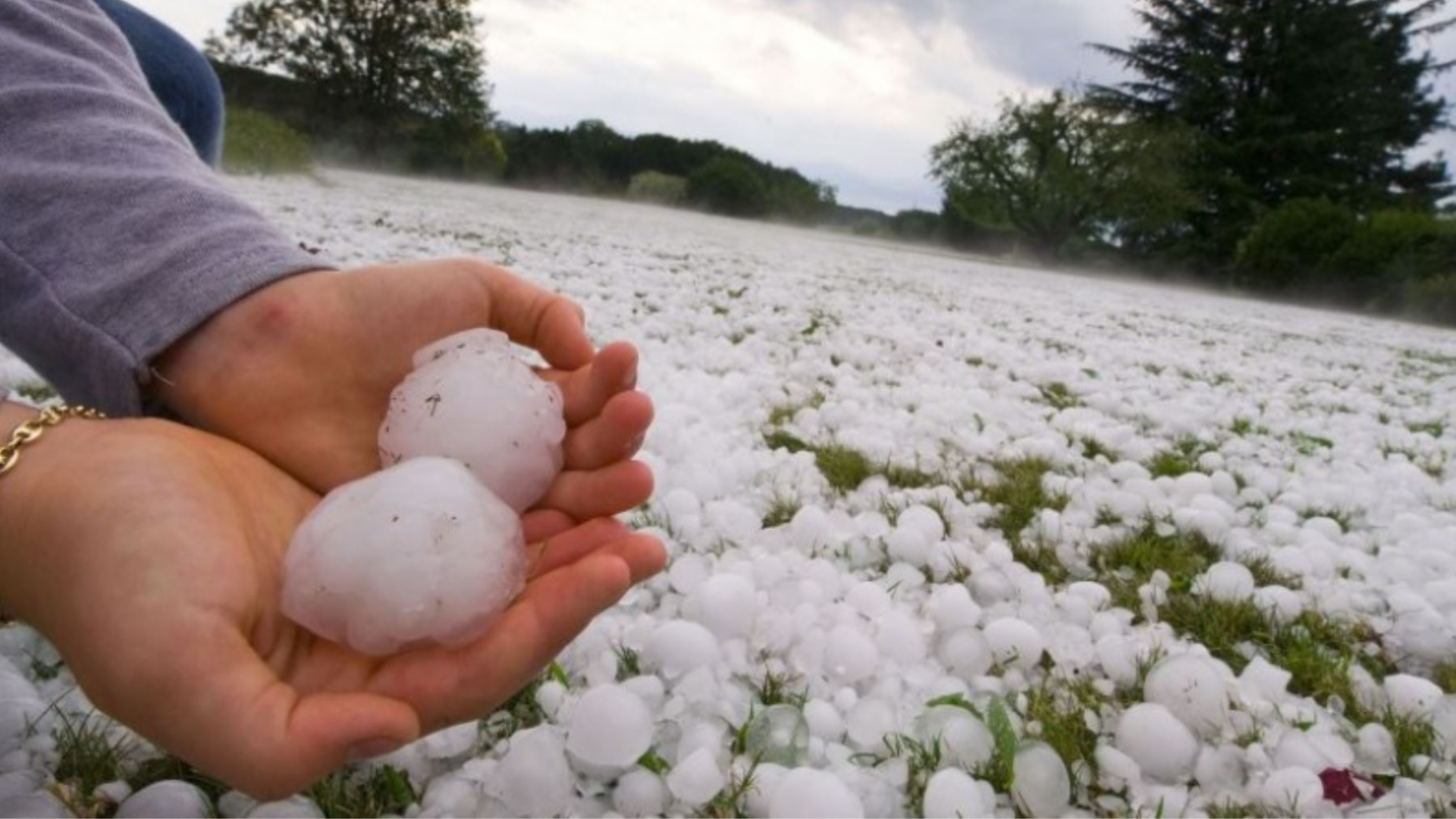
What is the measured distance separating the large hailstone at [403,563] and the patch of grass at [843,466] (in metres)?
1.22

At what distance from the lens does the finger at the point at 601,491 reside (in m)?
1.21

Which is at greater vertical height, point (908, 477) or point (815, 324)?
point (815, 324)

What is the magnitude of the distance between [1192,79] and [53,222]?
89.4ft

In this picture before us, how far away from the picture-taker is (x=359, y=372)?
4.43 ft

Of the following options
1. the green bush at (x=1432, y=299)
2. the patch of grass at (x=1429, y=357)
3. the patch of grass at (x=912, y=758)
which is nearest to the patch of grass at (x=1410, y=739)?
the patch of grass at (x=912, y=758)

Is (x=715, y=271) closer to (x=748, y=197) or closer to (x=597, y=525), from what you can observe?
(x=597, y=525)

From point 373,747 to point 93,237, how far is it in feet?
2.97

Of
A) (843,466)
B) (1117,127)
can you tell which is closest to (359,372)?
(843,466)

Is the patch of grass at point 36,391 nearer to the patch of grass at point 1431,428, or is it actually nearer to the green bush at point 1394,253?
the patch of grass at point 1431,428

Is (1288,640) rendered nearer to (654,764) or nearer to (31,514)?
(654,764)

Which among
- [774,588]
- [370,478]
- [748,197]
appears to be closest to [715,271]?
[774,588]

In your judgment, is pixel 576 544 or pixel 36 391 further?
pixel 36 391

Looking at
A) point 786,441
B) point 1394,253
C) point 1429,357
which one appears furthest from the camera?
point 1394,253

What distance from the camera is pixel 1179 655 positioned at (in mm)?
A: 1333
